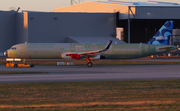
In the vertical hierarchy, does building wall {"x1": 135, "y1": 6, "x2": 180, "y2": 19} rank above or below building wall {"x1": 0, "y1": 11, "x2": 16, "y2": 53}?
above

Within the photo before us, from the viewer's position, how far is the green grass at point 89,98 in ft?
38.9

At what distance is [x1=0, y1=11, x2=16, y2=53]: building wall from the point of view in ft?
221

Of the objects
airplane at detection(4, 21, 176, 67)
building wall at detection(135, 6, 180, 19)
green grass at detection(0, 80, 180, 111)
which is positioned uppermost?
building wall at detection(135, 6, 180, 19)

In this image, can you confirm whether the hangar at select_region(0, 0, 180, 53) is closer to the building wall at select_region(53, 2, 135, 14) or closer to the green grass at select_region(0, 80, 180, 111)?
the building wall at select_region(53, 2, 135, 14)

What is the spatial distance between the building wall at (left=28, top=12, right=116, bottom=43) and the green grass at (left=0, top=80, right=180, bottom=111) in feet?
165

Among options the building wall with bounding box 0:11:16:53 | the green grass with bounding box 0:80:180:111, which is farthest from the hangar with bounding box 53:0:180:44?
the green grass with bounding box 0:80:180:111

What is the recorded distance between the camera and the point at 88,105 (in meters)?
12.3

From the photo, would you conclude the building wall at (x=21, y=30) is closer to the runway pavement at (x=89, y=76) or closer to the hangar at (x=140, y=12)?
the hangar at (x=140, y=12)

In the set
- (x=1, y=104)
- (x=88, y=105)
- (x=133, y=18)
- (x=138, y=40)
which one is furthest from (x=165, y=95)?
(x=138, y=40)

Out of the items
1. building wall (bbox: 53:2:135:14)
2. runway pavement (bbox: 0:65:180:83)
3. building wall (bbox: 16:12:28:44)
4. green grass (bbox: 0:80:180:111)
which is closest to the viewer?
green grass (bbox: 0:80:180:111)

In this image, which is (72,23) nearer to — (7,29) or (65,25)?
(65,25)

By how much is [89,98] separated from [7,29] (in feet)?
196

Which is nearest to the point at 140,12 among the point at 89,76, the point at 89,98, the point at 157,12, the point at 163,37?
the point at 157,12

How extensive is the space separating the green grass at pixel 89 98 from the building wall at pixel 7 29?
5381 centimetres
